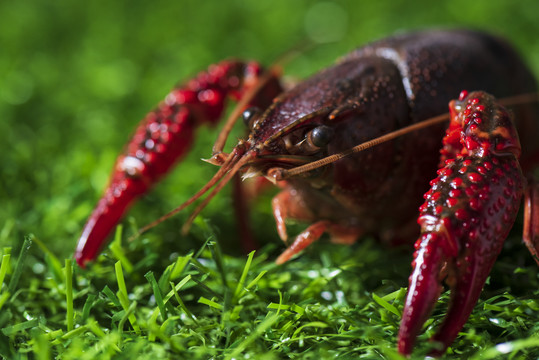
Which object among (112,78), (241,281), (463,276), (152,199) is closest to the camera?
(463,276)

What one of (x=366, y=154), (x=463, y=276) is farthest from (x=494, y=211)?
(x=366, y=154)

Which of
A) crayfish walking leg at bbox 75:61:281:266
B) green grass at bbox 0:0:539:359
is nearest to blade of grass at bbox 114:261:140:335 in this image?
green grass at bbox 0:0:539:359

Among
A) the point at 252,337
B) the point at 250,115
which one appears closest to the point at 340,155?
the point at 250,115

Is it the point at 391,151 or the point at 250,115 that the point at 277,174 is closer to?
the point at 250,115

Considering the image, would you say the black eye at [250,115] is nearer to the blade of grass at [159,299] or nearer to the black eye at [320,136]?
the black eye at [320,136]

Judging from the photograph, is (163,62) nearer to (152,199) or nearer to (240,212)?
(152,199)

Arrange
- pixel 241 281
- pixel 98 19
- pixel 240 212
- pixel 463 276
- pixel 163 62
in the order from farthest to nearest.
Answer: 1. pixel 98 19
2. pixel 163 62
3. pixel 240 212
4. pixel 241 281
5. pixel 463 276

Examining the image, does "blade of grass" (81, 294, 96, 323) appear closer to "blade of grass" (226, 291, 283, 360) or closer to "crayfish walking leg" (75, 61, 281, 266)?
"crayfish walking leg" (75, 61, 281, 266)
